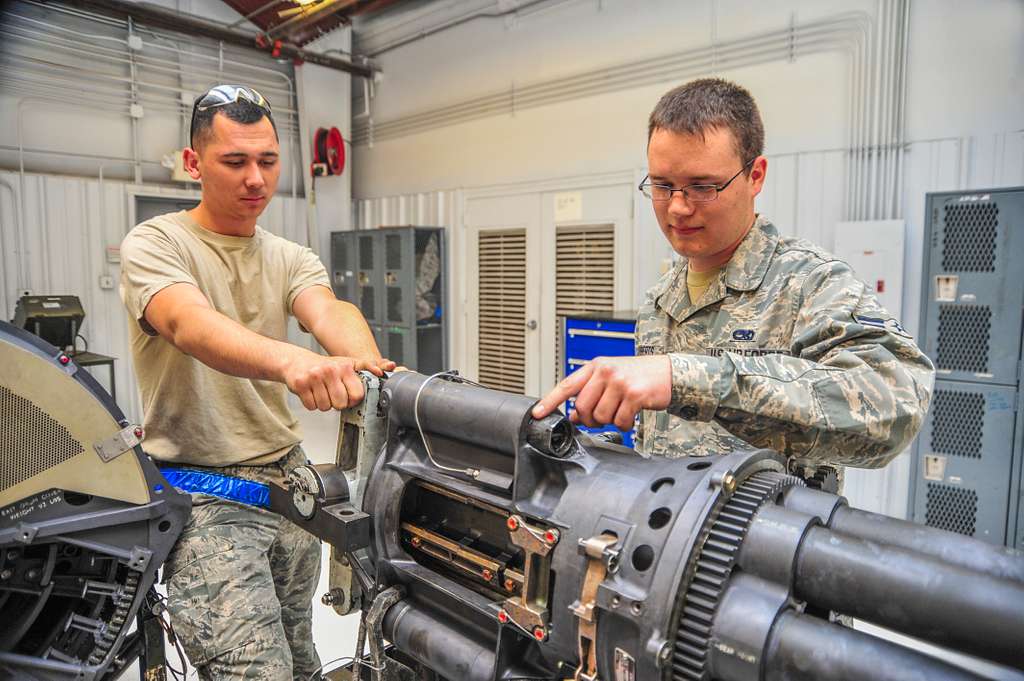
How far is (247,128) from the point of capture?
1538 millimetres

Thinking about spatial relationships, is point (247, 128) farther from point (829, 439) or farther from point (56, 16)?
point (56, 16)

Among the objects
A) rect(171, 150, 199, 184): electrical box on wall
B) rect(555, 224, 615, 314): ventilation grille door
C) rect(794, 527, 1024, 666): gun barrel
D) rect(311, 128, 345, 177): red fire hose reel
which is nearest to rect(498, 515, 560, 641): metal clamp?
rect(794, 527, 1024, 666): gun barrel

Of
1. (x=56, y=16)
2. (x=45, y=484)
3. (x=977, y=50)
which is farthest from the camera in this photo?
(x=56, y=16)

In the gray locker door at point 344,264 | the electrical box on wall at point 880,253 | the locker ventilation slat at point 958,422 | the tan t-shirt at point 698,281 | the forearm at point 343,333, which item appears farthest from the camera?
the gray locker door at point 344,264

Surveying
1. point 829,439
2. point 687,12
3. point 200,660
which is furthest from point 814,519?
point 687,12

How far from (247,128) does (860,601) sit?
1505 mm

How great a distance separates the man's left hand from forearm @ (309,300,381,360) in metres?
0.71

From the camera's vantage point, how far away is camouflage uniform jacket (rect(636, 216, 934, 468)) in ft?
3.26

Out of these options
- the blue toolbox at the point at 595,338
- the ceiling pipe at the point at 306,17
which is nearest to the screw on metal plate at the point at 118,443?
the blue toolbox at the point at 595,338

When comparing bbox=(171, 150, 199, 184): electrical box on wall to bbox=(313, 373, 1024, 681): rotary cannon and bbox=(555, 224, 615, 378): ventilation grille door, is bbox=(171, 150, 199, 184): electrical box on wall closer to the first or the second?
bbox=(555, 224, 615, 378): ventilation grille door

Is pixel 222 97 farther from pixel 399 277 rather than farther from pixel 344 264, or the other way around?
pixel 344 264

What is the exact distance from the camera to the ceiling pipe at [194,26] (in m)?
5.00

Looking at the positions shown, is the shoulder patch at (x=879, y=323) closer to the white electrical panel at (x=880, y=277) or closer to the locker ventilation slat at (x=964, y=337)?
the locker ventilation slat at (x=964, y=337)

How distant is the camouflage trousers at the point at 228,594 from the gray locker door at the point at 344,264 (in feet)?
15.8
